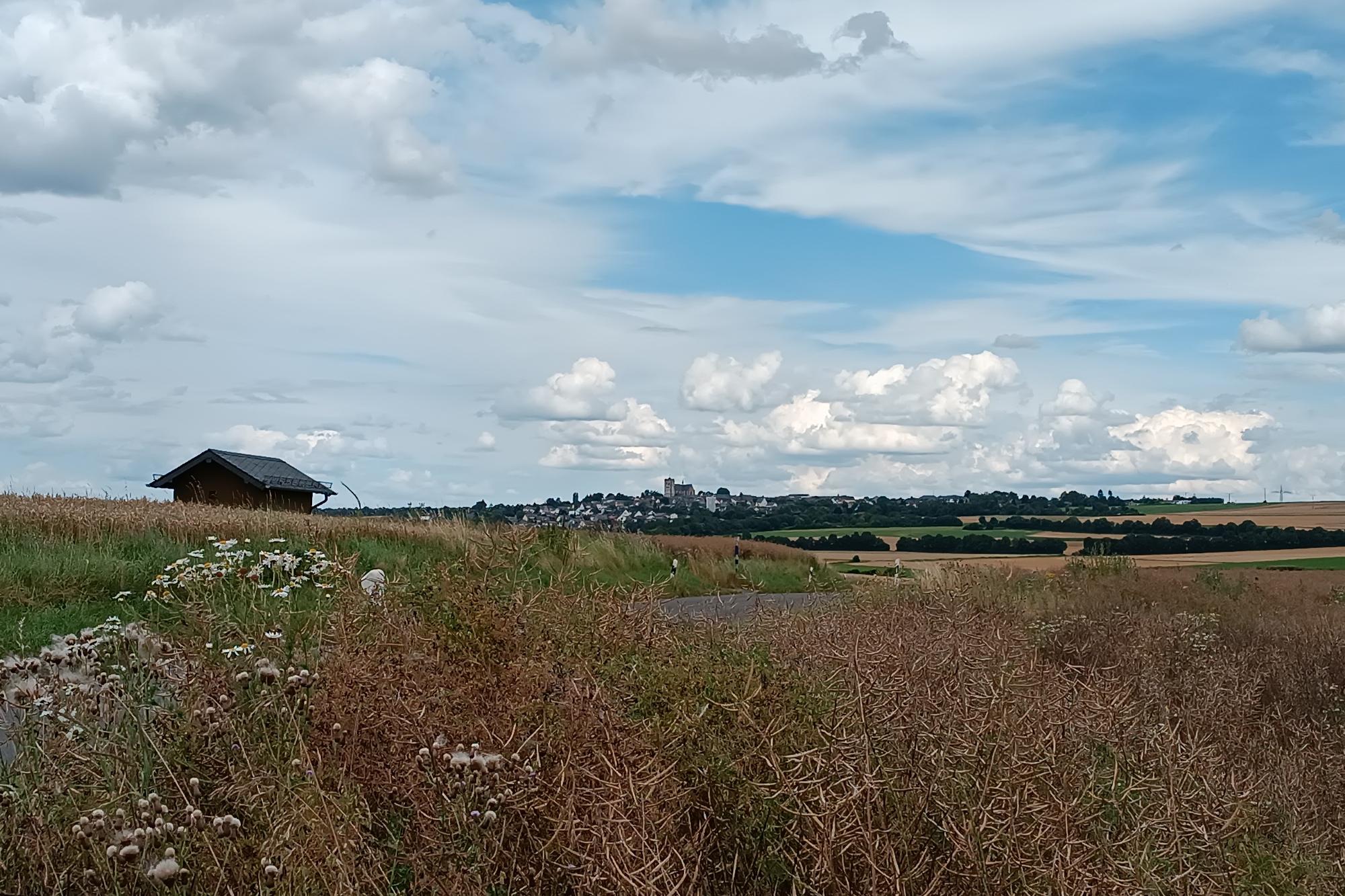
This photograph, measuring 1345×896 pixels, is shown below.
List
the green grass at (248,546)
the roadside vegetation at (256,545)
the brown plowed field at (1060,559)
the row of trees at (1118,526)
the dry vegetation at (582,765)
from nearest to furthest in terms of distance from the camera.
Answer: the dry vegetation at (582,765)
the green grass at (248,546)
the roadside vegetation at (256,545)
the brown plowed field at (1060,559)
the row of trees at (1118,526)

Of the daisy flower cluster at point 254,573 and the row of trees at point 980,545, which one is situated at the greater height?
the daisy flower cluster at point 254,573

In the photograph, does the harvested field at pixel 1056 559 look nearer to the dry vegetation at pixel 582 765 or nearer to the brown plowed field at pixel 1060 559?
the brown plowed field at pixel 1060 559

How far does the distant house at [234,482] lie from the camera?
1251 inches

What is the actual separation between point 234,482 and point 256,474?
2.48 feet

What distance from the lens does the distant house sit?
3177 centimetres

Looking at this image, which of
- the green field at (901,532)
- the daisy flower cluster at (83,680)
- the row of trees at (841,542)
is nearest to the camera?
the daisy flower cluster at (83,680)

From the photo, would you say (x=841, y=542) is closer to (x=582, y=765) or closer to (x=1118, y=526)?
(x=1118, y=526)

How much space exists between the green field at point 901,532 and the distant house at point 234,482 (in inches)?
533

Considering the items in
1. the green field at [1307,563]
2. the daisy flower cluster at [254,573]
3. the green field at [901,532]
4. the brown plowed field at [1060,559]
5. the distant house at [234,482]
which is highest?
the distant house at [234,482]

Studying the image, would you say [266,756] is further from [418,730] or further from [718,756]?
[718,756]

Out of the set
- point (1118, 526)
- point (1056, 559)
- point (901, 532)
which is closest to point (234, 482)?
point (901, 532)

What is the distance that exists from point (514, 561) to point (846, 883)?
8.41 ft

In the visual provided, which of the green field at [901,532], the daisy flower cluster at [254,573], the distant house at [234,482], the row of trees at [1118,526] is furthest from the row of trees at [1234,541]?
the distant house at [234,482]

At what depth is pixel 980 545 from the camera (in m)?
31.2
